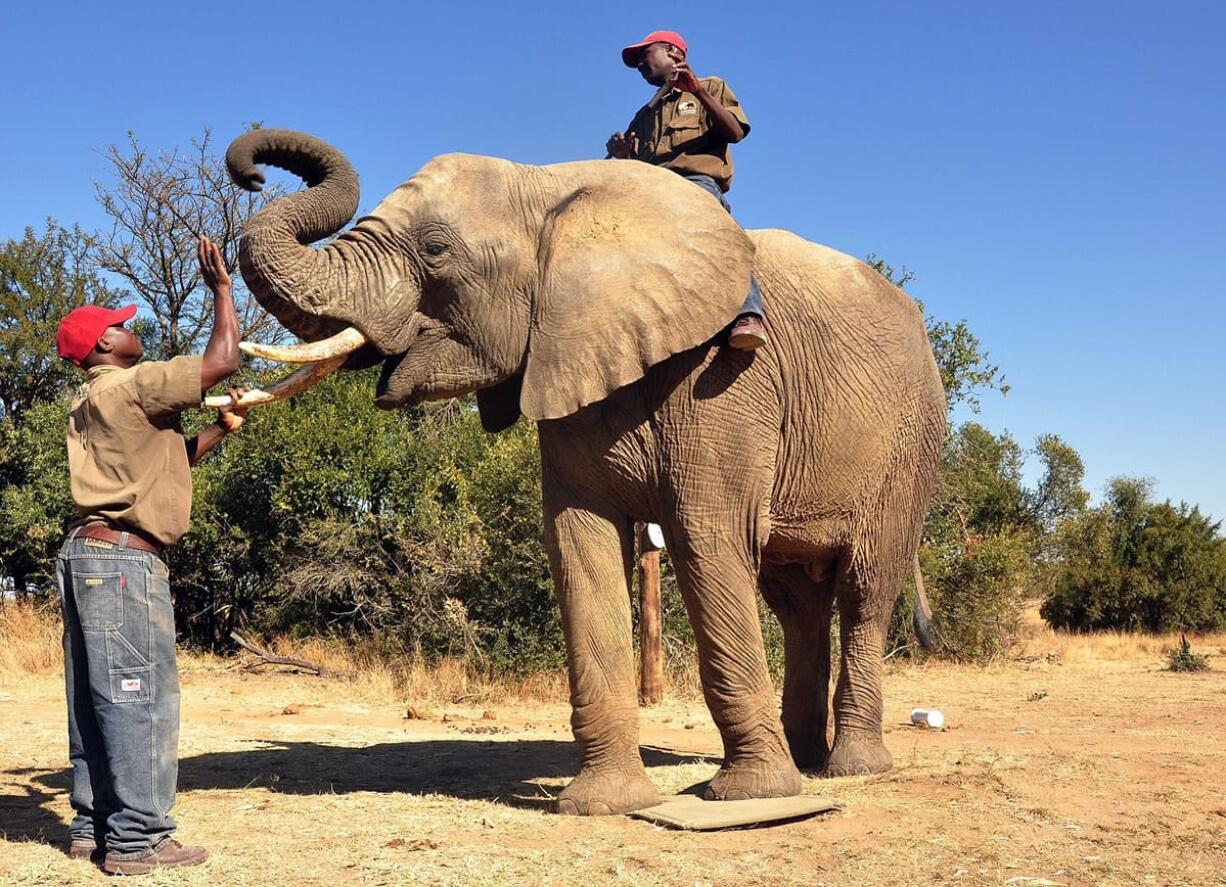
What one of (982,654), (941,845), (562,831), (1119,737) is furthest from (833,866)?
(982,654)

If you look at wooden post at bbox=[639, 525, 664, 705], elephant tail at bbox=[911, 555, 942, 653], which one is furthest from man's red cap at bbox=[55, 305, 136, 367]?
elephant tail at bbox=[911, 555, 942, 653]

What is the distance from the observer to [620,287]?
6230 mm

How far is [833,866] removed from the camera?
5.15m

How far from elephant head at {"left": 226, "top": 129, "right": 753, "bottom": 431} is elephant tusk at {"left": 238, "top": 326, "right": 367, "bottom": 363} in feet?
0.04

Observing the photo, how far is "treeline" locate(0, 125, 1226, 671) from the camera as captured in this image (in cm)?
1408

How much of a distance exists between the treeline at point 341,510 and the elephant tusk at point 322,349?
308 inches

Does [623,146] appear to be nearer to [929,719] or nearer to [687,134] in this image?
[687,134]

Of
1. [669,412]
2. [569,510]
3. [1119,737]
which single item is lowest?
[1119,737]

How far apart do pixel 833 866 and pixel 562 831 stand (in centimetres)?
134

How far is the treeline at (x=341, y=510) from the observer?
14.1 metres

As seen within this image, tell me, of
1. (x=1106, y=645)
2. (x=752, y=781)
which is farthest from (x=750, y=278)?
(x=1106, y=645)

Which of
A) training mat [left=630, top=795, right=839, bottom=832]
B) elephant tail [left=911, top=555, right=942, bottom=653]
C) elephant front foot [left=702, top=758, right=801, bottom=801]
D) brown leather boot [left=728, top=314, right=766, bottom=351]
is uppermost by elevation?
brown leather boot [left=728, top=314, right=766, bottom=351]

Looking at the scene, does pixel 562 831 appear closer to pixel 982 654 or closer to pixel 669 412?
pixel 669 412

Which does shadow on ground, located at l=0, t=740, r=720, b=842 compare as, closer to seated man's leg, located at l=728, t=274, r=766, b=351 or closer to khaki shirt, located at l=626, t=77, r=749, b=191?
seated man's leg, located at l=728, t=274, r=766, b=351
